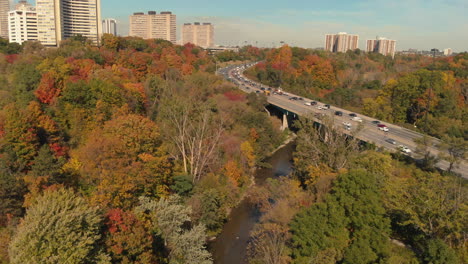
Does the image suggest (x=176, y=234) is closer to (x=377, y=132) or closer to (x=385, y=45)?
(x=377, y=132)

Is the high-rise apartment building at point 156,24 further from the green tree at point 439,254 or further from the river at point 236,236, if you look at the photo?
the green tree at point 439,254

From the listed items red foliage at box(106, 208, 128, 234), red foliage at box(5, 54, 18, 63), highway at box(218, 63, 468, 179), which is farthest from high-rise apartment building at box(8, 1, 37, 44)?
red foliage at box(106, 208, 128, 234)

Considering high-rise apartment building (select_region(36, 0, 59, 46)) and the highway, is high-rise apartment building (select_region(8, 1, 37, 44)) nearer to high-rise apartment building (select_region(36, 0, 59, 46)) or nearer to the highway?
high-rise apartment building (select_region(36, 0, 59, 46))

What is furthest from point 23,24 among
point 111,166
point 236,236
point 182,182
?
point 236,236

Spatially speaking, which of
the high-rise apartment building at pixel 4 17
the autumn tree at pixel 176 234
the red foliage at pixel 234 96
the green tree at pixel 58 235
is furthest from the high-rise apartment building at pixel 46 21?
the green tree at pixel 58 235

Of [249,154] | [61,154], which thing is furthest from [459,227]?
[61,154]

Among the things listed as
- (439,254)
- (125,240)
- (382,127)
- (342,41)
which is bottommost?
(125,240)
